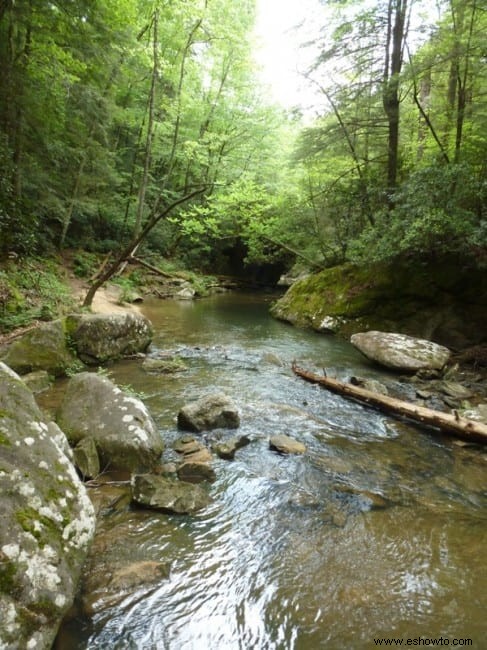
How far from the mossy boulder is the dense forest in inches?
27.3

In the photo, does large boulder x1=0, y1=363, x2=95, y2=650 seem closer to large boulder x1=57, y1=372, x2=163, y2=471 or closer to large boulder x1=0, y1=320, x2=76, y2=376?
large boulder x1=57, y1=372, x2=163, y2=471

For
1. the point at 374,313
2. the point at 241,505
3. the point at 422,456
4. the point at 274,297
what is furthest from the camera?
the point at 274,297

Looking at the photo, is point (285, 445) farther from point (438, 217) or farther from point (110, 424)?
point (438, 217)

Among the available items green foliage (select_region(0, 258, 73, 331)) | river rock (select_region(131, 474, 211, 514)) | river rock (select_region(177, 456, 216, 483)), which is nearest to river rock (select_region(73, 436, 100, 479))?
river rock (select_region(131, 474, 211, 514))

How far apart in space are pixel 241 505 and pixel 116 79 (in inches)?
617

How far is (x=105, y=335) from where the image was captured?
289 inches

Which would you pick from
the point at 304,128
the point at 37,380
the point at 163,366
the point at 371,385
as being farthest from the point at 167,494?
the point at 304,128

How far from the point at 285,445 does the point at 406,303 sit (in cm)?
793

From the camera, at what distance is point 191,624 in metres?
2.22

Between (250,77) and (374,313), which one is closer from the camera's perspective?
(374,313)

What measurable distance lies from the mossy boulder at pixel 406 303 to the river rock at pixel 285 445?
23.3 feet

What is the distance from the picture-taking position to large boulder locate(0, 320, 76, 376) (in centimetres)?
580

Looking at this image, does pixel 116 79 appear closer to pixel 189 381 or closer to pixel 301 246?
pixel 301 246

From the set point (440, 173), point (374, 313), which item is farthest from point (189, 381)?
point (440, 173)
